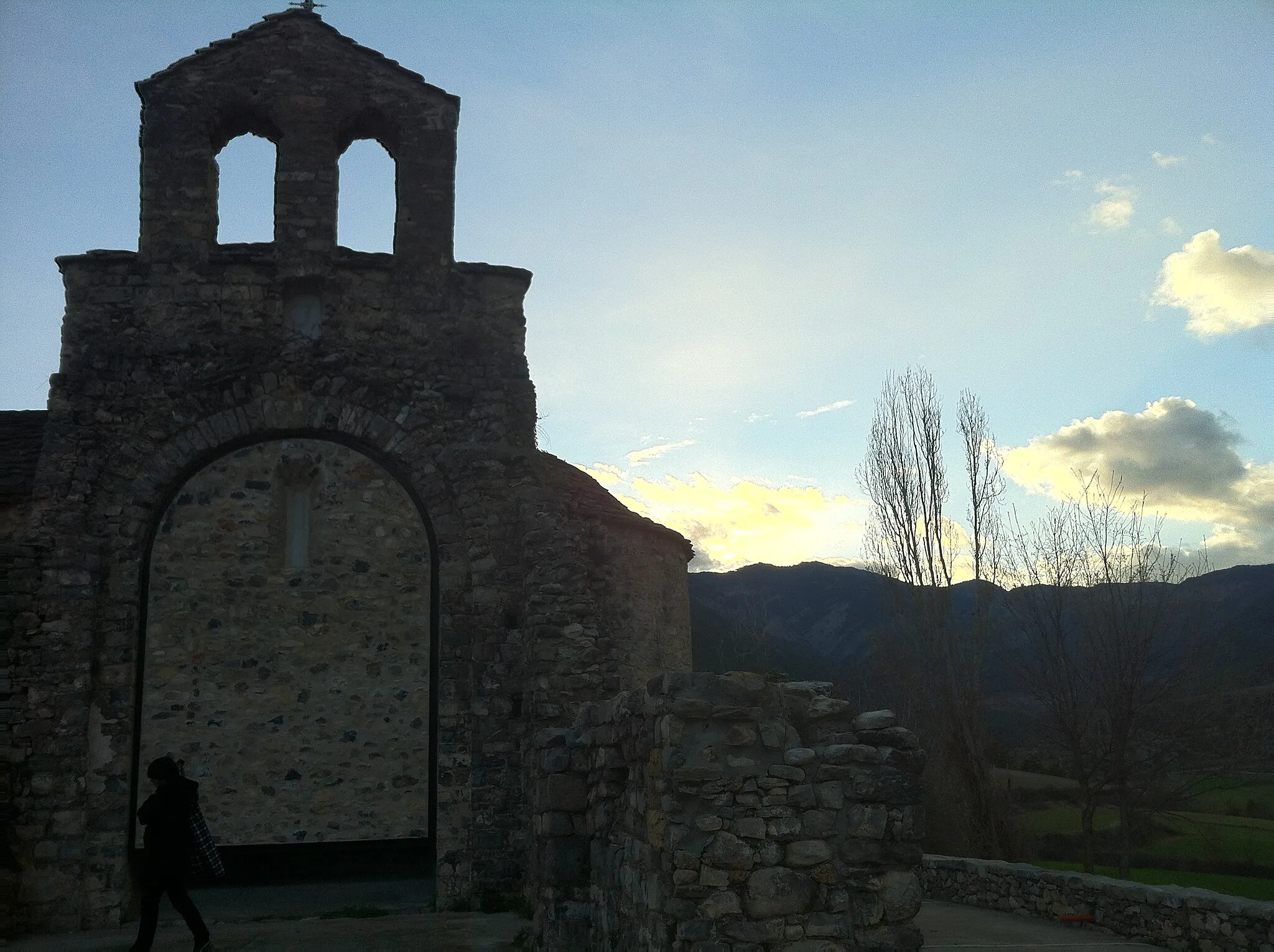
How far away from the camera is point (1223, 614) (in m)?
42.1

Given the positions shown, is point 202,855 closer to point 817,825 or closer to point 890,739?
point 817,825

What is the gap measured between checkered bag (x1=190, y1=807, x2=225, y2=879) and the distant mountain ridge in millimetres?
29779

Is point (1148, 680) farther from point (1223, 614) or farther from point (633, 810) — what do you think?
point (1223, 614)

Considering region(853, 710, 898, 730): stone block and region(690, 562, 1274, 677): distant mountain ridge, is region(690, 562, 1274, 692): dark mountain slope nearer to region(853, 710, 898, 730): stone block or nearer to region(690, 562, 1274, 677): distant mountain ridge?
region(690, 562, 1274, 677): distant mountain ridge

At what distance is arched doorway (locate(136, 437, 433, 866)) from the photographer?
9656mm

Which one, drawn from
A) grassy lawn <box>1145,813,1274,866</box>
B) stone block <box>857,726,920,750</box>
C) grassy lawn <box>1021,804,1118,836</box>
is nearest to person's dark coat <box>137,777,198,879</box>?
stone block <box>857,726,920,750</box>

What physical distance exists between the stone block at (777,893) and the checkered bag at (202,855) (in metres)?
4.68

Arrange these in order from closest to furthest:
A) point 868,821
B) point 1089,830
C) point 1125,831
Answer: point 868,821 → point 1125,831 → point 1089,830

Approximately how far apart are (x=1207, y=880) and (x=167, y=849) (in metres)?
17.0

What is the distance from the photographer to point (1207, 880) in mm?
17156

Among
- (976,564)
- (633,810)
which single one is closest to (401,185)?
(633,810)

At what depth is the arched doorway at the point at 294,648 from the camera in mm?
9656

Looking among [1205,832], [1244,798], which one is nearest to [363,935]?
[1205,832]

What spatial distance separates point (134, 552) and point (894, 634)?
17.2 metres
